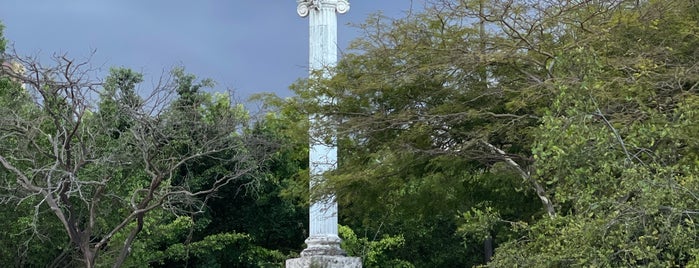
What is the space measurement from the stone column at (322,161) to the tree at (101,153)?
1.70m

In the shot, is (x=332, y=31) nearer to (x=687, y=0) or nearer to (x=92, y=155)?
(x=92, y=155)

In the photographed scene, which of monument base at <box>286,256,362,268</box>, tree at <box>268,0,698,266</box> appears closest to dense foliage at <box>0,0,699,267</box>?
tree at <box>268,0,698,266</box>

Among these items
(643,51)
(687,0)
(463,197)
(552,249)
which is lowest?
(552,249)

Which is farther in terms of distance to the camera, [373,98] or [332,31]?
[332,31]

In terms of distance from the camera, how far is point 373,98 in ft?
51.6

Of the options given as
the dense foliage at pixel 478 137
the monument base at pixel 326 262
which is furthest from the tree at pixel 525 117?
the monument base at pixel 326 262

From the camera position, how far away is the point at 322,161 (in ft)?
58.5

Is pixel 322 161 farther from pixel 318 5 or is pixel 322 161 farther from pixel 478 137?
pixel 478 137

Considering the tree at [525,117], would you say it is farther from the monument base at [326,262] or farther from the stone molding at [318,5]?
the stone molding at [318,5]

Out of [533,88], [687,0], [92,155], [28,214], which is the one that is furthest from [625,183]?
[28,214]

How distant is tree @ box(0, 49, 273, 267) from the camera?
16047 mm

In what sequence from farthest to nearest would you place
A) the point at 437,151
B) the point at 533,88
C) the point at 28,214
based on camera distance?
the point at 28,214
the point at 437,151
the point at 533,88

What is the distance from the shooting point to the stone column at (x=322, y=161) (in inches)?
658

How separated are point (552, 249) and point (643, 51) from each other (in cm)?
456
